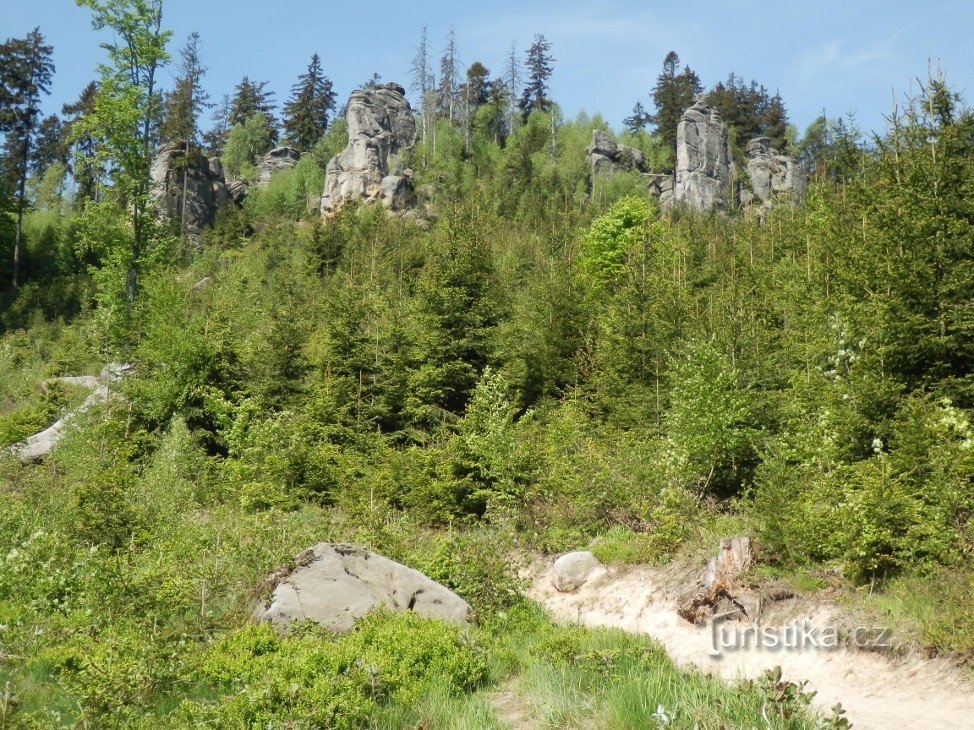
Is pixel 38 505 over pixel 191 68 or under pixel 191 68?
under

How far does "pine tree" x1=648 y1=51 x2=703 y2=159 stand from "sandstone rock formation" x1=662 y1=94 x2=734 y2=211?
615cm

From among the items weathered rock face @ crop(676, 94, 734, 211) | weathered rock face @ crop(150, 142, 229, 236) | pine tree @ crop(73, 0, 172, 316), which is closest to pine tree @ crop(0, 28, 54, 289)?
weathered rock face @ crop(150, 142, 229, 236)

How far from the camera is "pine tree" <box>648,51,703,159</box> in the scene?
74.9 meters

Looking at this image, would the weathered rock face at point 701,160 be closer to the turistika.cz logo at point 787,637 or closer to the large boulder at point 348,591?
the turistika.cz logo at point 787,637

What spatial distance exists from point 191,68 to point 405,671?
75.1 meters

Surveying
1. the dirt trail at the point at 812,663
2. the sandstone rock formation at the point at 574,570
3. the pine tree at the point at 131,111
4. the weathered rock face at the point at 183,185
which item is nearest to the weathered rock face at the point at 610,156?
the weathered rock face at the point at 183,185

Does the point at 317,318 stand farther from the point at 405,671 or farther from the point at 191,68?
the point at 191,68

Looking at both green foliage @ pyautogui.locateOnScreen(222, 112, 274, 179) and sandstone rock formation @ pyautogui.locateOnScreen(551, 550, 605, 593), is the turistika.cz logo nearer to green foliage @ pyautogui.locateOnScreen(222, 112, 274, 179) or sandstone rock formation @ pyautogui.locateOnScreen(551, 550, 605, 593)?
sandstone rock formation @ pyautogui.locateOnScreen(551, 550, 605, 593)

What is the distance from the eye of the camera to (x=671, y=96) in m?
76.8

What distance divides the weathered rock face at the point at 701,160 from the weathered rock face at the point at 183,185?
36211mm

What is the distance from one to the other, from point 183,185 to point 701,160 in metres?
41.5

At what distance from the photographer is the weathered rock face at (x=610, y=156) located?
215 feet

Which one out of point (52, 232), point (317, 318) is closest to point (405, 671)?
point (317, 318)

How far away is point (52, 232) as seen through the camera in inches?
2087
